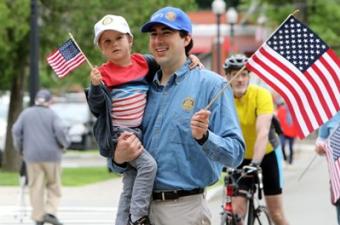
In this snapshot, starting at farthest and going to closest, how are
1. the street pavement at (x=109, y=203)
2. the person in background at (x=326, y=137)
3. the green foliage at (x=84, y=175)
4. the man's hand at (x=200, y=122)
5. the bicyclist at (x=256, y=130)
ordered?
the green foliage at (x=84, y=175) → the street pavement at (x=109, y=203) → the bicyclist at (x=256, y=130) → the person in background at (x=326, y=137) → the man's hand at (x=200, y=122)

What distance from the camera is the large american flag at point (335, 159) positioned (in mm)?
7535

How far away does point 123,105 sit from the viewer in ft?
18.2

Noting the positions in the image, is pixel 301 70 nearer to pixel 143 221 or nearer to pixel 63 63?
pixel 143 221

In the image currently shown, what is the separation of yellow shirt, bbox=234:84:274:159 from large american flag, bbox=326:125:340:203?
1.03 m

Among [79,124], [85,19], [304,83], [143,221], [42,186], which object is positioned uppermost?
[85,19]

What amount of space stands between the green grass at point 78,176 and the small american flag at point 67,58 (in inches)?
529

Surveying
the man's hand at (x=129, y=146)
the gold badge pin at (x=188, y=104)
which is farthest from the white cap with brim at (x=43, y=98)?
the gold badge pin at (x=188, y=104)

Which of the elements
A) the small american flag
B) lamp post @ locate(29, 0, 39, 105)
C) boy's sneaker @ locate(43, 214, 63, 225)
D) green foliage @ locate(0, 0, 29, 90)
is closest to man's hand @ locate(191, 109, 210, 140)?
the small american flag

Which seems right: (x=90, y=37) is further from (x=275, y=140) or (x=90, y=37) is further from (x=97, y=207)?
(x=275, y=140)

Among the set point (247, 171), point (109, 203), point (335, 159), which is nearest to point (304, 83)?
point (335, 159)

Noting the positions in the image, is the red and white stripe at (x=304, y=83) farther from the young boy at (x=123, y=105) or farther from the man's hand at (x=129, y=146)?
the man's hand at (x=129, y=146)

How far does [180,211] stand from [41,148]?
7824 millimetres

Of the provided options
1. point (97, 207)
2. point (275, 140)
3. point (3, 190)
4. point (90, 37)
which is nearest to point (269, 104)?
point (275, 140)

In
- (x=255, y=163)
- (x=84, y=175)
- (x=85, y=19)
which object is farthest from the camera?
(x=84, y=175)
